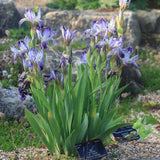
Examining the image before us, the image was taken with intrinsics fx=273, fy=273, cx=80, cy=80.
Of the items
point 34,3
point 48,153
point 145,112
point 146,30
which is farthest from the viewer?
point 34,3

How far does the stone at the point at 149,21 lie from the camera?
8984 mm

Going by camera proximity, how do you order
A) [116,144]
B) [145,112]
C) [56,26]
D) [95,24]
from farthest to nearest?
[56,26]
[145,112]
[116,144]
[95,24]

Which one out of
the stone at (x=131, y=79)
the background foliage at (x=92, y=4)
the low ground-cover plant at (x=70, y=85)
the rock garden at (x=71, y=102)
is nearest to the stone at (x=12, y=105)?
the rock garden at (x=71, y=102)

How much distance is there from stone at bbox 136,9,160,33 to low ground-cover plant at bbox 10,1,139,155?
22.7 feet

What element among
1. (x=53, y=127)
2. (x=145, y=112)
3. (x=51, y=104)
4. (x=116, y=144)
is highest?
(x=51, y=104)

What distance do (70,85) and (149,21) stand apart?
23.5 ft

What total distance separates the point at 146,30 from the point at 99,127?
7.15 m

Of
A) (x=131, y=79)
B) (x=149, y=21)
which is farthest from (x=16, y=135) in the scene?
(x=149, y=21)

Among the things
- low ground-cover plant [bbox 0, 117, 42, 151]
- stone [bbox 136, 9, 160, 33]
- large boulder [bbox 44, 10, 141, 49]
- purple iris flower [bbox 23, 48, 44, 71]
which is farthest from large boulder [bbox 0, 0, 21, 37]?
purple iris flower [bbox 23, 48, 44, 71]

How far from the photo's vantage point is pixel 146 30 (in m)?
9.15

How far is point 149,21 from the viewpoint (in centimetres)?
898

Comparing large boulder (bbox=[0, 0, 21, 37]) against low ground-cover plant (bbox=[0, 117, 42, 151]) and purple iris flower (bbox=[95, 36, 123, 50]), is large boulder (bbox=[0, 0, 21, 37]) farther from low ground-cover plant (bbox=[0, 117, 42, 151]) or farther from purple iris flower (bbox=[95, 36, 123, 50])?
purple iris flower (bbox=[95, 36, 123, 50])

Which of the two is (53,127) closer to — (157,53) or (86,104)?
(86,104)

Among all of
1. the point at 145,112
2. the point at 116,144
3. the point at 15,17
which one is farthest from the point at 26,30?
the point at 116,144
